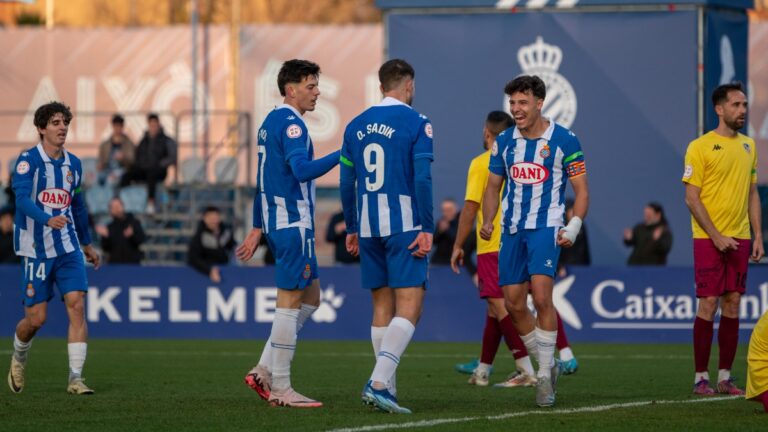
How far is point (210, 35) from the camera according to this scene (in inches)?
1241

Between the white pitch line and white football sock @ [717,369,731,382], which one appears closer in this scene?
the white pitch line

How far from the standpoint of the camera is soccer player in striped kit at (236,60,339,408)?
31.6 ft

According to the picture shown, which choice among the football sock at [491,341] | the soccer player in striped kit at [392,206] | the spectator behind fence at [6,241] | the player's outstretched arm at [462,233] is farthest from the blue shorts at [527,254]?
the spectator behind fence at [6,241]

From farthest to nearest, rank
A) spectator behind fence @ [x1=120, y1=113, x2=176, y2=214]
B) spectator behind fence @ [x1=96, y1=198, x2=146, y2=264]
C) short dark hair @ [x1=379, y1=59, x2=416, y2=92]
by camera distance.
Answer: spectator behind fence @ [x1=120, y1=113, x2=176, y2=214]
spectator behind fence @ [x1=96, y1=198, x2=146, y2=264]
short dark hair @ [x1=379, y1=59, x2=416, y2=92]

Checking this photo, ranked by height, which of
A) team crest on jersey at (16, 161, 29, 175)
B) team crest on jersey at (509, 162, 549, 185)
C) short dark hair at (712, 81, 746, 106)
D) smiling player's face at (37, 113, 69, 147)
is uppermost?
short dark hair at (712, 81, 746, 106)

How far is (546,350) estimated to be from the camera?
9734 mm

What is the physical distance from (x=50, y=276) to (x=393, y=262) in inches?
131

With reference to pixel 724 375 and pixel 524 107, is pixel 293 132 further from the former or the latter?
pixel 724 375

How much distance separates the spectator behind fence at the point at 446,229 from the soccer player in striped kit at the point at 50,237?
7.95 m

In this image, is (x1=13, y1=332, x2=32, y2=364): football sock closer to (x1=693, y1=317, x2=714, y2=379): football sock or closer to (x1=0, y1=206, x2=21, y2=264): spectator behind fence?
(x1=693, y1=317, x2=714, y2=379): football sock

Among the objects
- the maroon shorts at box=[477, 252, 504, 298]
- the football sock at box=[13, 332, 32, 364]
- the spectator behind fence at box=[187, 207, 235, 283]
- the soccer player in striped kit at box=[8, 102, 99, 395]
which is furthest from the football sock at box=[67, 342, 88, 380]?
the spectator behind fence at box=[187, 207, 235, 283]

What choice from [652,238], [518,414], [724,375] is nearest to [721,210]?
[724,375]

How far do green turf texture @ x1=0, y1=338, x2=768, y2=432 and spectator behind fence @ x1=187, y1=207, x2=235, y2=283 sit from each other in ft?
7.64

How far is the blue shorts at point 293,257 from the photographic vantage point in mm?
9617
